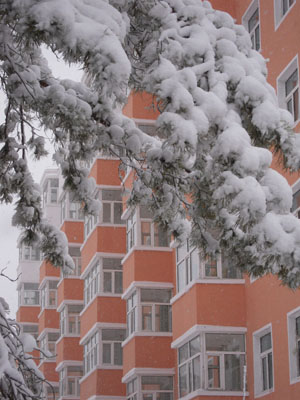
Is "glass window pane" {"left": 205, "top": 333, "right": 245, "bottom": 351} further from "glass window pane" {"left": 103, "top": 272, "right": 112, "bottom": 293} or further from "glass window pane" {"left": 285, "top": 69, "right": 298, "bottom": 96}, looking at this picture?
"glass window pane" {"left": 103, "top": 272, "right": 112, "bottom": 293}

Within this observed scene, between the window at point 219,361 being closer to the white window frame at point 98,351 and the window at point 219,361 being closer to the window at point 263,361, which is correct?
the window at point 263,361

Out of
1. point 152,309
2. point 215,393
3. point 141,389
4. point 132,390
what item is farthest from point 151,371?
point 215,393

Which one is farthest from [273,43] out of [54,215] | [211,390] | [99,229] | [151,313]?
[54,215]

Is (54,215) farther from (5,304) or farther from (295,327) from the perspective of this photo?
(5,304)

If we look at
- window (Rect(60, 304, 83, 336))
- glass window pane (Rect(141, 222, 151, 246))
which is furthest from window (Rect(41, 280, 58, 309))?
glass window pane (Rect(141, 222, 151, 246))

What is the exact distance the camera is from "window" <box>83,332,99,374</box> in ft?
107

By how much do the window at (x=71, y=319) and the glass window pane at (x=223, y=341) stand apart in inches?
717

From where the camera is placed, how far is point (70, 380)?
39688mm

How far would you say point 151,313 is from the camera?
27906mm

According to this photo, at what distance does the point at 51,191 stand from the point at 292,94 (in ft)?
110

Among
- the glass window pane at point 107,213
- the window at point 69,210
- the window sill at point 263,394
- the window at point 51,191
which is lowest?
the window sill at point 263,394

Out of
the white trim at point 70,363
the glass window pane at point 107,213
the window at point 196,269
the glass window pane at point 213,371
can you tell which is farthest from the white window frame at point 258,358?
the white trim at point 70,363

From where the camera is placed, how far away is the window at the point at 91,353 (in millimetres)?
32594

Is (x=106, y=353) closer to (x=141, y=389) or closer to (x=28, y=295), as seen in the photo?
(x=141, y=389)
